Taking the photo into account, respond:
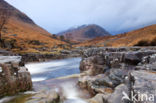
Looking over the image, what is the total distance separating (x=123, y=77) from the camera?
26.5ft

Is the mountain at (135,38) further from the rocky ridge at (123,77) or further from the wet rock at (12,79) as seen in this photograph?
→ the wet rock at (12,79)

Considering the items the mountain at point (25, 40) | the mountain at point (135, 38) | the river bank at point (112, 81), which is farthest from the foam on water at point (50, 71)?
the mountain at point (25, 40)

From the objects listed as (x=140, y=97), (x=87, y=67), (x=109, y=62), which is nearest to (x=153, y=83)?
(x=140, y=97)

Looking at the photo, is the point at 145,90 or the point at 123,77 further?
the point at 123,77

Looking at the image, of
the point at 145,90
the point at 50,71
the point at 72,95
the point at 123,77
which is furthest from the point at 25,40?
the point at 145,90

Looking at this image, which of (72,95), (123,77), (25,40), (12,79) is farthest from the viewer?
(25,40)

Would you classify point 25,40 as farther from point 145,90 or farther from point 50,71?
point 145,90

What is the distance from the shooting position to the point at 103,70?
11.7 meters

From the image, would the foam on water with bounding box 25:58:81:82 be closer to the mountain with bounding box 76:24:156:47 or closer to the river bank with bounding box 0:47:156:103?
the river bank with bounding box 0:47:156:103

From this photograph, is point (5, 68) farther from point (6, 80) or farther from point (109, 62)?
point (109, 62)

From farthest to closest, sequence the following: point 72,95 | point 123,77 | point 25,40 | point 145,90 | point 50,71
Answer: point 25,40 < point 50,71 < point 72,95 < point 123,77 < point 145,90

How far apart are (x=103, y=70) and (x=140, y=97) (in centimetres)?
859

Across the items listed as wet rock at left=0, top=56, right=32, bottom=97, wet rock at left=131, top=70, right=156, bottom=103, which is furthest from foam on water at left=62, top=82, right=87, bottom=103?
wet rock at left=131, top=70, right=156, bottom=103

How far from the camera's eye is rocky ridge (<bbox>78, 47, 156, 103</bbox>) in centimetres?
359
